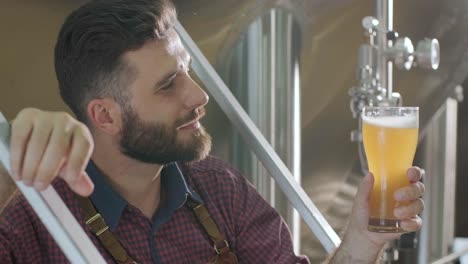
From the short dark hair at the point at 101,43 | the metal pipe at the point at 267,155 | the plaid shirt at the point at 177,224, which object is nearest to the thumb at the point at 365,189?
the metal pipe at the point at 267,155

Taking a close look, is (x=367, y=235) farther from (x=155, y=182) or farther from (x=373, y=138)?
(x=155, y=182)

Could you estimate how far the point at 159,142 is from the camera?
112cm

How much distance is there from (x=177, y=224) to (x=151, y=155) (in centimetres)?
10

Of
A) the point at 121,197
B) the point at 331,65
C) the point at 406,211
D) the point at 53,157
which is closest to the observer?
the point at 53,157

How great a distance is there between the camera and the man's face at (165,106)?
1.11 metres

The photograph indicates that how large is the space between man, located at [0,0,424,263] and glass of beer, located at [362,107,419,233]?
0.13ft

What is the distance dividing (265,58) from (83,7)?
42 centimetres

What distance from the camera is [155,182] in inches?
45.7

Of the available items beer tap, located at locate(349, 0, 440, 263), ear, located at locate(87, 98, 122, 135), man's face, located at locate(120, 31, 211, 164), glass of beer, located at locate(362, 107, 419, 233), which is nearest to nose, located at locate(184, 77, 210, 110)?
man's face, located at locate(120, 31, 211, 164)

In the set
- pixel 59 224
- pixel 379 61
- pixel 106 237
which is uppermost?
pixel 59 224

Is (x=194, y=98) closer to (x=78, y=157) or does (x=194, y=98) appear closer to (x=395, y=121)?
(x=395, y=121)

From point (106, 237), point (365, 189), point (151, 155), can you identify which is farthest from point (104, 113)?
point (365, 189)

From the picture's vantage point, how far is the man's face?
1107mm

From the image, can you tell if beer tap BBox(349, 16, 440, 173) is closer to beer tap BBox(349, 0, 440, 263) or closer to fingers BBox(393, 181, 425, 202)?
beer tap BBox(349, 0, 440, 263)
